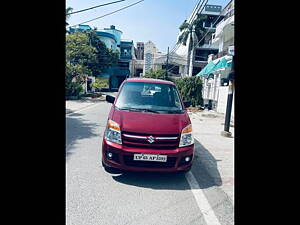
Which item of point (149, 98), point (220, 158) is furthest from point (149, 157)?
point (220, 158)

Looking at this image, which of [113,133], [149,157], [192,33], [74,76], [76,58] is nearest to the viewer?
[149,157]

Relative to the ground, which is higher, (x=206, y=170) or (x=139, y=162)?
(x=139, y=162)

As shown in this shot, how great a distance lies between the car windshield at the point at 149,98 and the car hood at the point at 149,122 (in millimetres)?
212

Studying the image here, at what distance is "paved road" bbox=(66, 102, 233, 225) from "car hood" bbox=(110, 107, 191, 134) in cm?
93

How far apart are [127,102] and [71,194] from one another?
1.99 m

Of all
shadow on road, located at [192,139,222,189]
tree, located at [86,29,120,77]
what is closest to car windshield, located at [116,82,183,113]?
shadow on road, located at [192,139,222,189]

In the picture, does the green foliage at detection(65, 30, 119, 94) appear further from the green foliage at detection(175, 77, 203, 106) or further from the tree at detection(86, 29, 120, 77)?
the green foliage at detection(175, 77, 203, 106)

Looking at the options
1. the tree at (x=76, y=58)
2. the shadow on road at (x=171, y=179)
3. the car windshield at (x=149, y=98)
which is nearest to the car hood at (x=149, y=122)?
the car windshield at (x=149, y=98)

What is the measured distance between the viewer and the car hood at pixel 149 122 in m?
3.46

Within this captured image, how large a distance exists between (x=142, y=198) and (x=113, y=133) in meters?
1.15

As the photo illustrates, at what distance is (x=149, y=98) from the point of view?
449 centimetres

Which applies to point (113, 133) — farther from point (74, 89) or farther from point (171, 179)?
point (74, 89)
